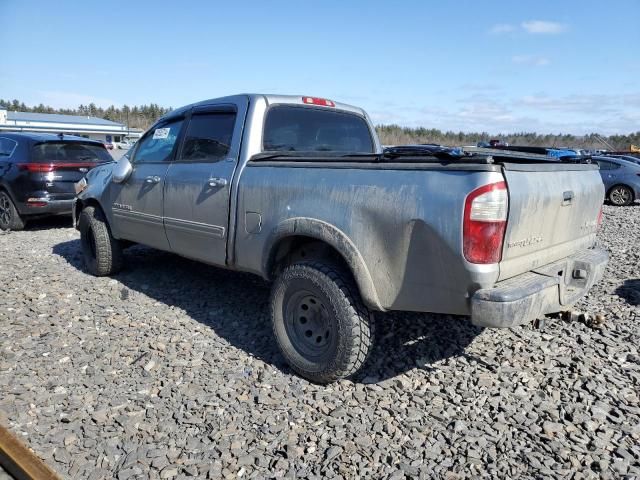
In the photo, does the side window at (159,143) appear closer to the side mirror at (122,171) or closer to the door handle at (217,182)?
the side mirror at (122,171)

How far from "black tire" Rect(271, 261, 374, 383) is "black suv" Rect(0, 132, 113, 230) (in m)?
6.45

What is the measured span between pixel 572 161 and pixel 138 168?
159 inches

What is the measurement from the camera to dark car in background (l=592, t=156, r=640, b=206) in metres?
14.9

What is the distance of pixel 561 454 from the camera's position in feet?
8.36

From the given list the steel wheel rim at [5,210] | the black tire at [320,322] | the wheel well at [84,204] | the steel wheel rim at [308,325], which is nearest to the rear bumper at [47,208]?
the steel wheel rim at [5,210]

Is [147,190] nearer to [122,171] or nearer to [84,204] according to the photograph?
[122,171]

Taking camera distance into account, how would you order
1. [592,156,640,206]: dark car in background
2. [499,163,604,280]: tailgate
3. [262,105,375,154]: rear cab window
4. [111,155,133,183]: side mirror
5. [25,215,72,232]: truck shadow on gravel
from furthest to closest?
[592,156,640,206]: dark car in background
[25,215,72,232]: truck shadow on gravel
[111,155,133,183]: side mirror
[262,105,375,154]: rear cab window
[499,163,604,280]: tailgate

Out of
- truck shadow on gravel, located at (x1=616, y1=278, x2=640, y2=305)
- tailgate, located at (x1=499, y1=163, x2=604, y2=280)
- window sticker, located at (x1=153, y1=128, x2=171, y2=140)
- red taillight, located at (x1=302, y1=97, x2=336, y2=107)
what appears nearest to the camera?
tailgate, located at (x1=499, y1=163, x2=604, y2=280)

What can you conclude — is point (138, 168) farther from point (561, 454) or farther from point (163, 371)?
point (561, 454)

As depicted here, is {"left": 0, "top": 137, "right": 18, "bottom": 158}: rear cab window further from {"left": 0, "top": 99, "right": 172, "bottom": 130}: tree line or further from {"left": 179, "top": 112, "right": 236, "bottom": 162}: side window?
{"left": 0, "top": 99, "right": 172, "bottom": 130}: tree line

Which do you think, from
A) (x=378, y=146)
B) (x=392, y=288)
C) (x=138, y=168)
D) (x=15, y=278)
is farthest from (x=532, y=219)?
(x=15, y=278)

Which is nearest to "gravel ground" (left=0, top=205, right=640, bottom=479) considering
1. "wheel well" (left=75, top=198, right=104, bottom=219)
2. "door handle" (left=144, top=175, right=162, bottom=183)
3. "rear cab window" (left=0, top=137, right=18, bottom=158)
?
"door handle" (left=144, top=175, right=162, bottom=183)

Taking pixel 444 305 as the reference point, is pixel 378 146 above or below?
above

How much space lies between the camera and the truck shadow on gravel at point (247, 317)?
364 centimetres
